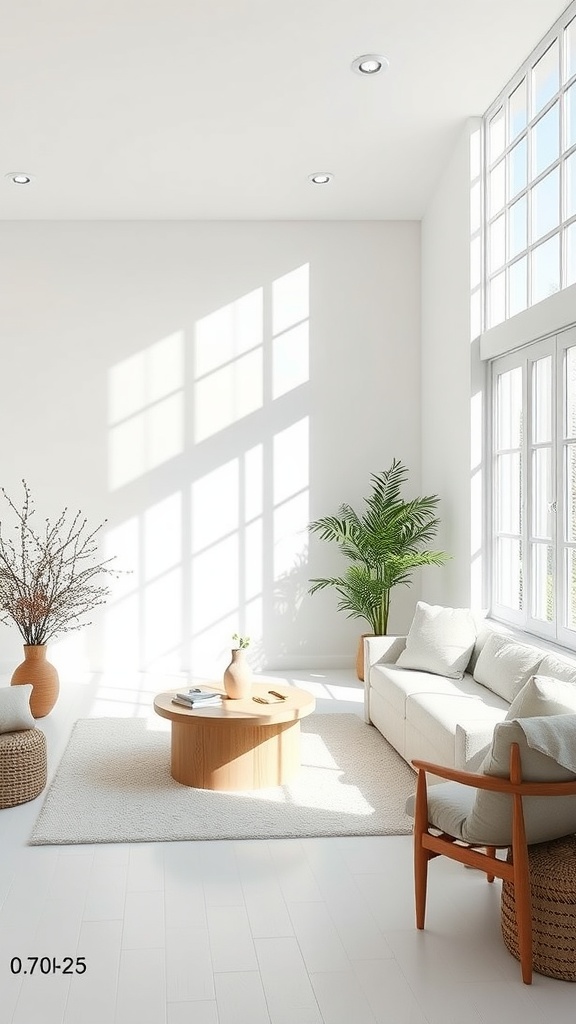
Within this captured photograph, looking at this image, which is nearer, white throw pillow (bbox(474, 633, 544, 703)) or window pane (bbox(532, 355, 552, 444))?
white throw pillow (bbox(474, 633, 544, 703))

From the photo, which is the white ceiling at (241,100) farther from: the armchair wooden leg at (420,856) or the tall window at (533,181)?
the armchair wooden leg at (420,856)

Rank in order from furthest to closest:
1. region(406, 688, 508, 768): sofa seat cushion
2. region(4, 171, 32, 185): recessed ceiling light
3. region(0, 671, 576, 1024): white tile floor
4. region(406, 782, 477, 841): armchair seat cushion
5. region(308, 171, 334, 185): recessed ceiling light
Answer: region(308, 171, 334, 185): recessed ceiling light < region(4, 171, 32, 185): recessed ceiling light < region(406, 688, 508, 768): sofa seat cushion < region(406, 782, 477, 841): armchair seat cushion < region(0, 671, 576, 1024): white tile floor

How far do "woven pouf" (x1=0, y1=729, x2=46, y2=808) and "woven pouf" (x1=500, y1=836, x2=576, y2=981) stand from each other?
2384 mm

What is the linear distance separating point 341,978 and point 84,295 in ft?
19.7

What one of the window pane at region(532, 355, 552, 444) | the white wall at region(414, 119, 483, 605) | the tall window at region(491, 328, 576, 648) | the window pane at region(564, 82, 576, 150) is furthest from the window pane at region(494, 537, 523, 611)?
the window pane at region(564, 82, 576, 150)

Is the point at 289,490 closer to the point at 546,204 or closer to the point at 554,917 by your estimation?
the point at 546,204

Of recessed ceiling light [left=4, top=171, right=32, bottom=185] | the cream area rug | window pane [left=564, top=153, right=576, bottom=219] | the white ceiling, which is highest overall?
the white ceiling

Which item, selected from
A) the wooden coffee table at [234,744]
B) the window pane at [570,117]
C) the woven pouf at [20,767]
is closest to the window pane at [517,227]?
the window pane at [570,117]

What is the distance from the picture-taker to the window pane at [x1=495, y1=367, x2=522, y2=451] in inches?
218

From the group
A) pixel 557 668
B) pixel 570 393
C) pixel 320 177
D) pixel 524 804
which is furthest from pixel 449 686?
pixel 320 177

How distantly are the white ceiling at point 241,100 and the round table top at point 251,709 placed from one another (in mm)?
3480

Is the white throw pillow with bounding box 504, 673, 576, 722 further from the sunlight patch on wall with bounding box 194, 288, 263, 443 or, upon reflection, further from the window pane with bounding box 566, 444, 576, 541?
the sunlight patch on wall with bounding box 194, 288, 263, 443

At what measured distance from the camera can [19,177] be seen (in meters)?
6.58

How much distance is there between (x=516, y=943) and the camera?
275 cm
